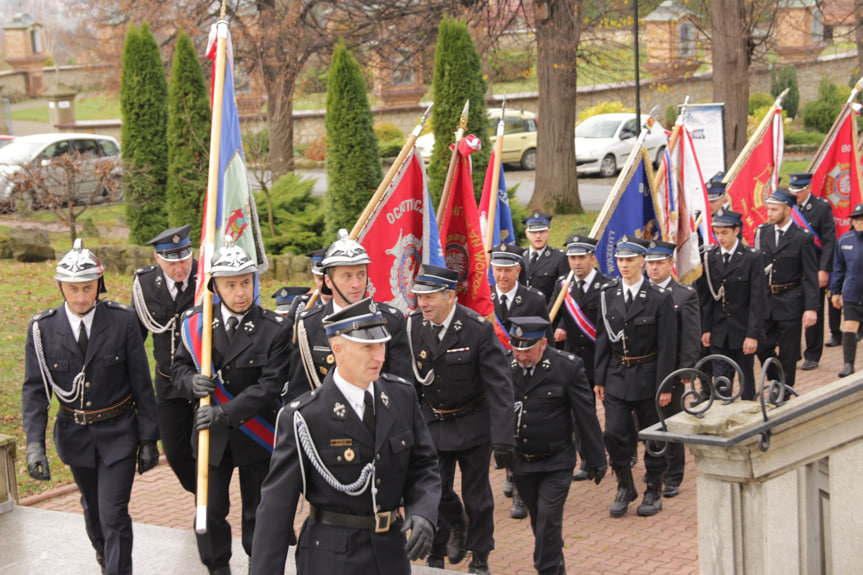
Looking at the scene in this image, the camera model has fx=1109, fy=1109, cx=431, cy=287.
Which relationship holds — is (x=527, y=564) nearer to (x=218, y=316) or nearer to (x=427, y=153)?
(x=218, y=316)

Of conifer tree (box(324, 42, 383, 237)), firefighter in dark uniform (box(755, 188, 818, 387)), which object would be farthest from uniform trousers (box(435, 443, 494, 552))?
conifer tree (box(324, 42, 383, 237))

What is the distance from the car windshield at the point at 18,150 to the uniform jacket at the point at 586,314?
17530 mm

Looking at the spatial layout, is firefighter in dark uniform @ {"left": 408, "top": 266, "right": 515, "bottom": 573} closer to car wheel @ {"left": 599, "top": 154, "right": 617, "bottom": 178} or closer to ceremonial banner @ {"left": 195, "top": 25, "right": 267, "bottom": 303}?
ceremonial banner @ {"left": 195, "top": 25, "right": 267, "bottom": 303}

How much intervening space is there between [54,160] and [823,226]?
1305 centimetres

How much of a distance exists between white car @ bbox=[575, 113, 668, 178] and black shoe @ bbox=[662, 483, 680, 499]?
74.2 ft

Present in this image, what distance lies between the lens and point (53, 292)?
1598 cm

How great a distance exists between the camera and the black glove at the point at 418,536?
4609 mm

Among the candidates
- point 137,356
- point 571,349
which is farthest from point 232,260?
point 571,349

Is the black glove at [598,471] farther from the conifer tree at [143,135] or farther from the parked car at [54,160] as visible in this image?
the parked car at [54,160]

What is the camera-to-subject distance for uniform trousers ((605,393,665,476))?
868 centimetres

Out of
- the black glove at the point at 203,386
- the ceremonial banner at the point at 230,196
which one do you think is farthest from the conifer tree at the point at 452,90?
the black glove at the point at 203,386

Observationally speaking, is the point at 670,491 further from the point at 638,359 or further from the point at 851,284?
the point at 851,284

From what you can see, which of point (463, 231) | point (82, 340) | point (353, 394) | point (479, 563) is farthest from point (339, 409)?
point (463, 231)

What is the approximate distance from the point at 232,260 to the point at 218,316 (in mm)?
438
